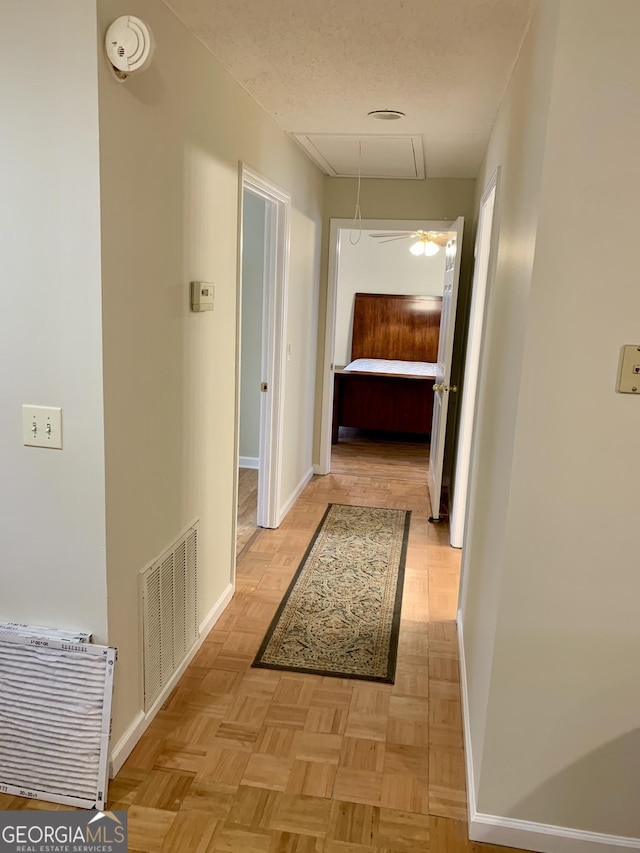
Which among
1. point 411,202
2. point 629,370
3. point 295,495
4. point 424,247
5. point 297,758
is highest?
point 411,202

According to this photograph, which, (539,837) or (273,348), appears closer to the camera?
(539,837)

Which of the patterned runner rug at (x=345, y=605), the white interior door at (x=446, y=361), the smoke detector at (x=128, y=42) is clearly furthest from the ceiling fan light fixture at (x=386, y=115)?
the patterned runner rug at (x=345, y=605)

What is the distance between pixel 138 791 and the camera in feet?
6.34

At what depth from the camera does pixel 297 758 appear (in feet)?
6.93

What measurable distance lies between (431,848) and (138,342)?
5.36ft

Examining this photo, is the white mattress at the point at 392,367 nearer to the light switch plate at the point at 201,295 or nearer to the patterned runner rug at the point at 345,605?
the patterned runner rug at the point at 345,605

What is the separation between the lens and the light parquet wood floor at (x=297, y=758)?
182 cm

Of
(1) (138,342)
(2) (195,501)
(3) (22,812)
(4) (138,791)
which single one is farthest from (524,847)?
(1) (138,342)

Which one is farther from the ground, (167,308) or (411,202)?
(411,202)

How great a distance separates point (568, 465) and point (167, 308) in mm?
1311

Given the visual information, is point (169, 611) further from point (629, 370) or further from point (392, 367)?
point (392, 367)

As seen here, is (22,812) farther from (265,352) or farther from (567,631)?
(265,352)

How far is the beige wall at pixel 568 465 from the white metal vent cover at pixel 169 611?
107cm

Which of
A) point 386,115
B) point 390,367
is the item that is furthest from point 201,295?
point 390,367
